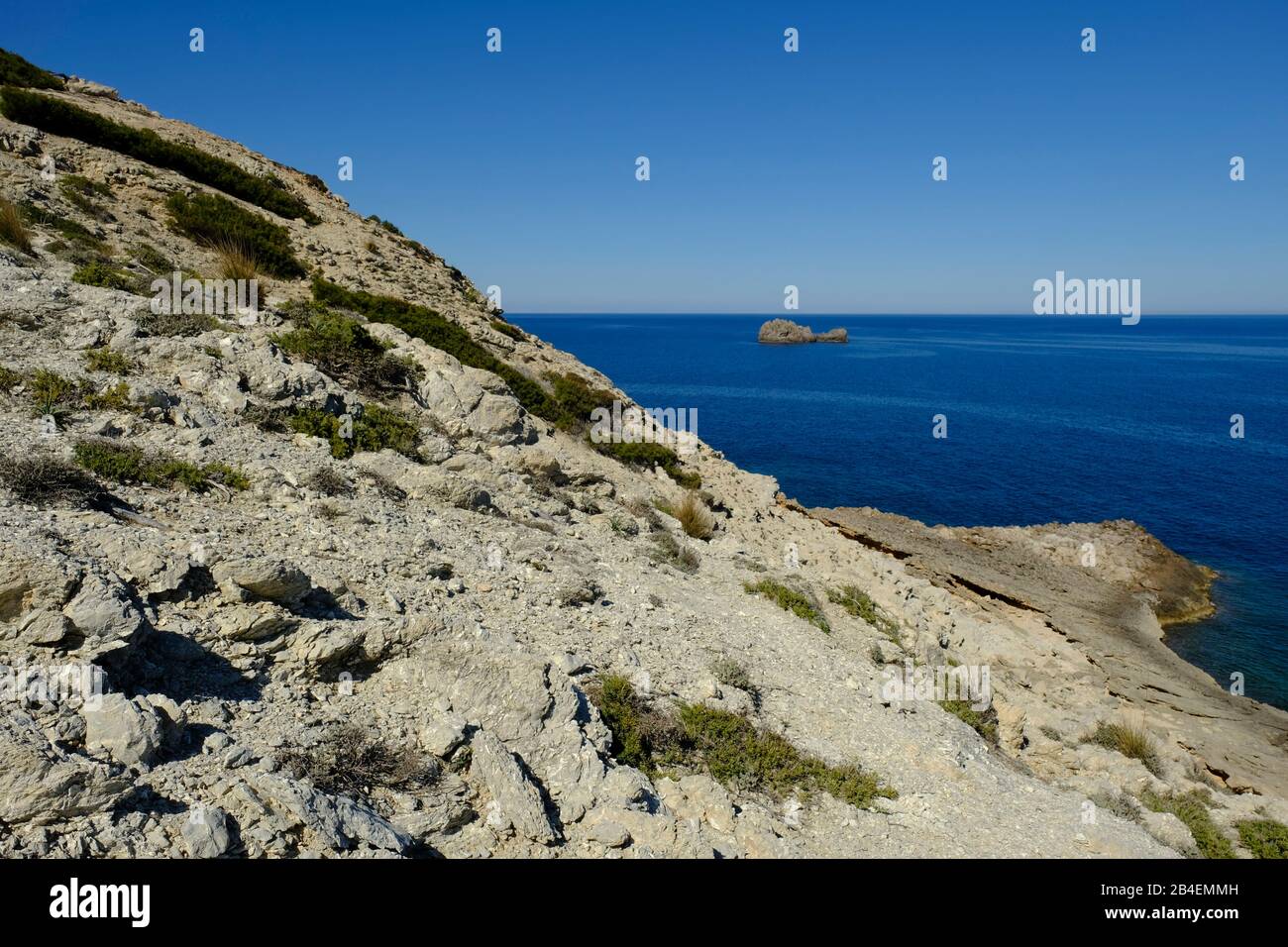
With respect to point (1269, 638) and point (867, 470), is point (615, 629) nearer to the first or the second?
point (1269, 638)

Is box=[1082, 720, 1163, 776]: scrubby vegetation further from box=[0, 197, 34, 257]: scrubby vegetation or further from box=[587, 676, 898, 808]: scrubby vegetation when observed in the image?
box=[0, 197, 34, 257]: scrubby vegetation

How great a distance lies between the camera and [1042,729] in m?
15.0

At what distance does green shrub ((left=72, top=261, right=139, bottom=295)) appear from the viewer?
49.0ft

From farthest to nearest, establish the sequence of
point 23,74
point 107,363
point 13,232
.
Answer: point 23,74 < point 13,232 < point 107,363

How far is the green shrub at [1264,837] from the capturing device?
37.3ft

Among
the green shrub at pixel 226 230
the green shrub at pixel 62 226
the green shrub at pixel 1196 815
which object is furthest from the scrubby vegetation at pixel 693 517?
the green shrub at pixel 62 226

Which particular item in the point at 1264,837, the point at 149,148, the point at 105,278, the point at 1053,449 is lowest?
the point at 1264,837

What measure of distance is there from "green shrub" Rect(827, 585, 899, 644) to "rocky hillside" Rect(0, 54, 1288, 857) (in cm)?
16

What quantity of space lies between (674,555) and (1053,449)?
170 feet

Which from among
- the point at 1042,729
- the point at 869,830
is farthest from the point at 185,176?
the point at 1042,729

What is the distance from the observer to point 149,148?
80.6 ft

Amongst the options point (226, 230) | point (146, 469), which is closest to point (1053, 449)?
point (226, 230)

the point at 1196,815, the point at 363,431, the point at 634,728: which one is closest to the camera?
the point at 634,728

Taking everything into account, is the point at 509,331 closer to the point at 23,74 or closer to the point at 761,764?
the point at 23,74
